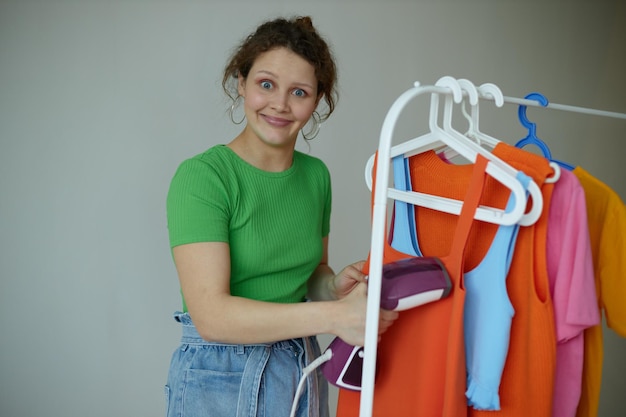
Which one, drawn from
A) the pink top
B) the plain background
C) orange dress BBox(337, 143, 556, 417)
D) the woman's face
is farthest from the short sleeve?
the plain background

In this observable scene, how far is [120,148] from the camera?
2.29 meters

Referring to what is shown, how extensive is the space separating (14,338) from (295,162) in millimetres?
1370

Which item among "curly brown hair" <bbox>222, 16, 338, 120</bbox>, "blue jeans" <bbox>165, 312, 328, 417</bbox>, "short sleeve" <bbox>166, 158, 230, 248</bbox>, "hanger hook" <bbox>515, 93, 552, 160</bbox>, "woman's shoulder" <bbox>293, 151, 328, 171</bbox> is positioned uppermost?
"curly brown hair" <bbox>222, 16, 338, 120</bbox>

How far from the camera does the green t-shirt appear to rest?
4.13 feet

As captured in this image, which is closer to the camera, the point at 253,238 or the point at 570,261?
the point at 570,261

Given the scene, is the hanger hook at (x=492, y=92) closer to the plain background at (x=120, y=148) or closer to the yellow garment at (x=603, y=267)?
the yellow garment at (x=603, y=267)

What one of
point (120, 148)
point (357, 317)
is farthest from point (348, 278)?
point (120, 148)

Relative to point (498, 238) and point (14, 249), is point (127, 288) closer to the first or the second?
point (14, 249)

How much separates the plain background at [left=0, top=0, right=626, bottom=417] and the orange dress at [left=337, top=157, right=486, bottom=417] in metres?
1.33

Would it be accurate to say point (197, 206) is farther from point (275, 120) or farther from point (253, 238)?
point (275, 120)

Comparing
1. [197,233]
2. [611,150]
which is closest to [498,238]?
[197,233]

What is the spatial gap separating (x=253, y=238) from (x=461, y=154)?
0.50m

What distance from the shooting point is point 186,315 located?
4.60 feet

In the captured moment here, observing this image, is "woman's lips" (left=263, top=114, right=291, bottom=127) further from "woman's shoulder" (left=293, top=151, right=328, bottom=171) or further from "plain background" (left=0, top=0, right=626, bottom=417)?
"plain background" (left=0, top=0, right=626, bottom=417)
